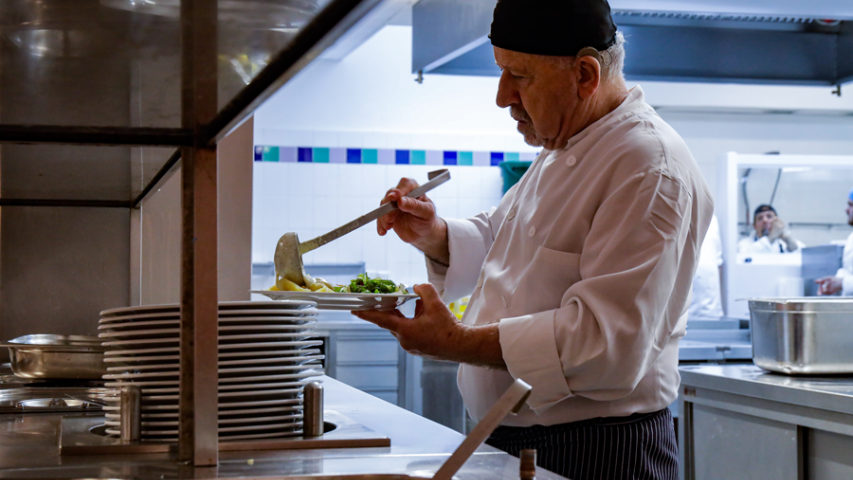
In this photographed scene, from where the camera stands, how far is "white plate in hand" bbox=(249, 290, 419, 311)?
113 centimetres

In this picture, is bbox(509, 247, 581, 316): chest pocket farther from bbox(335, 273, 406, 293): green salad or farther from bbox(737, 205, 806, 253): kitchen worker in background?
bbox(737, 205, 806, 253): kitchen worker in background

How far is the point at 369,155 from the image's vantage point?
5.73 m

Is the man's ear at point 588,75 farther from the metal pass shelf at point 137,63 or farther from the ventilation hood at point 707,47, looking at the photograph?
the ventilation hood at point 707,47

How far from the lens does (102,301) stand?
210cm

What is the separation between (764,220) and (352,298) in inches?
224

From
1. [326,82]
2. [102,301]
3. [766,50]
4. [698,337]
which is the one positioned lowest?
[698,337]

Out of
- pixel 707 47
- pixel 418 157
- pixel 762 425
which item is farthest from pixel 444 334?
pixel 418 157

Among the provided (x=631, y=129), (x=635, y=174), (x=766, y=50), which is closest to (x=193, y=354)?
(x=635, y=174)

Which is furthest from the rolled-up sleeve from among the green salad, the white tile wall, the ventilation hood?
the white tile wall

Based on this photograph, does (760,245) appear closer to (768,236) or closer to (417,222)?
(768,236)

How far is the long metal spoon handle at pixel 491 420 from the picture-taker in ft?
1.97

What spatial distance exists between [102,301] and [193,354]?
57.9 inches

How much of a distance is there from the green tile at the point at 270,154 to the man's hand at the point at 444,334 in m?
4.54

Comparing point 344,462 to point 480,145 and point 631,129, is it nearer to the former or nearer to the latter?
point 631,129
